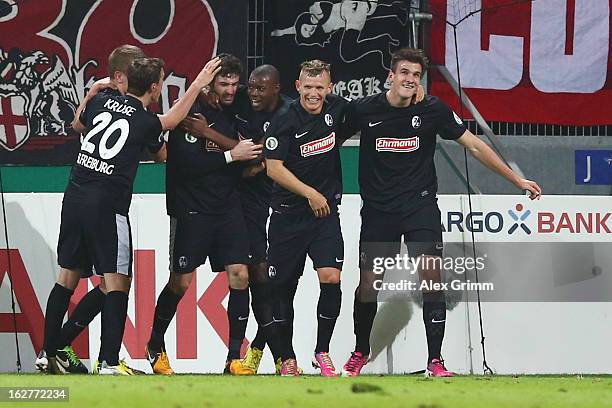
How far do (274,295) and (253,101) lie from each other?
125 cm

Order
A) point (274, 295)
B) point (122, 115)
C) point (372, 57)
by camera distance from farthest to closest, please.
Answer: point (372, 57), point (274, 295), point (122, 115)

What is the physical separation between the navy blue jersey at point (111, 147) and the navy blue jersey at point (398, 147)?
4.45ft

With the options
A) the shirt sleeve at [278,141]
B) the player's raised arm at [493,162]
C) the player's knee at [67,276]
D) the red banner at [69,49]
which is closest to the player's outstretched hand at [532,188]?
the player's raised arm at [493,162]

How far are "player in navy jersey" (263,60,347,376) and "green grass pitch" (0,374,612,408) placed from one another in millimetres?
930

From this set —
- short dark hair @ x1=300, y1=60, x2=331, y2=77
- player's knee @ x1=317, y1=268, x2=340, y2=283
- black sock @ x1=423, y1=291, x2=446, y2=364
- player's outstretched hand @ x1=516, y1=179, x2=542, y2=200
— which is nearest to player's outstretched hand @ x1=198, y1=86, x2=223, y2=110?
short dark hair @ x1=300, y1=60, x2=331, y2=77

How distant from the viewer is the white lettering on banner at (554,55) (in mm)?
13164

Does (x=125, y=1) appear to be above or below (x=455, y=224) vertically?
above

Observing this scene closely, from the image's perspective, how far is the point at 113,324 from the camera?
8695 mm

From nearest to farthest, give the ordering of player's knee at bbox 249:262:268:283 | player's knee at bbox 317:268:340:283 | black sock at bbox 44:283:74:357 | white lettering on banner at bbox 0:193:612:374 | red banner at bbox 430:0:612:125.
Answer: black sock at bbox 44:283:74:357 → player's knee at bbox 317:268:340:283 → player's knee at bbox 249:262:268:283 → white lettering on banner at bbox 0:193:612:374 → red banner at bbox 430:0:612:125

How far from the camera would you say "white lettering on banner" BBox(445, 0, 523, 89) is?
42.7 ft

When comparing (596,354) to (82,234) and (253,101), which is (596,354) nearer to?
(253,101)

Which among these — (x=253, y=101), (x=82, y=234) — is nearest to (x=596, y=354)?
(x=253, y=101)

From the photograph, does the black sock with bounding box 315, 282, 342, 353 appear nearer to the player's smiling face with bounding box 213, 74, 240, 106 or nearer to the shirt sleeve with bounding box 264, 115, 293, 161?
the shirt sleeve with bounding box 264, 115, 293, 161

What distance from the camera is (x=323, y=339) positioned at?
9.16 meters
